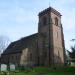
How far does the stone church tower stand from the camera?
1952 inches

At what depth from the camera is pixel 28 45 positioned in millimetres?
50656

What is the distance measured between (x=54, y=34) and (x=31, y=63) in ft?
34.5

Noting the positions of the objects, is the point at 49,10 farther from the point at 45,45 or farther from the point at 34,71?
the point at 34,71

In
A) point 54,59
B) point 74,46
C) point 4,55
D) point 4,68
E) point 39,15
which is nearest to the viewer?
point 4,68

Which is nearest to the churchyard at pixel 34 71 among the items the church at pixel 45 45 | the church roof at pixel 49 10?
the church at pixel 45 45

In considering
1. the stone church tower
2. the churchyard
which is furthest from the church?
the churchyard

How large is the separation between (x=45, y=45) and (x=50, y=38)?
2.76 meters

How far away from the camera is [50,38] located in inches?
1993

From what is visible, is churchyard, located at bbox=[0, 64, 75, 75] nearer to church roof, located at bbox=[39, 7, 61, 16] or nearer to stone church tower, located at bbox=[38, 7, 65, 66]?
stone church tower, located at bbox=[38, 7, 65, 66]

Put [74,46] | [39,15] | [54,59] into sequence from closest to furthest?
1. [74,46]
2. [54,59]
3. [39,15]

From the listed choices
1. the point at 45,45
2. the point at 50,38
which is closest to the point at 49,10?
the point at 50,38

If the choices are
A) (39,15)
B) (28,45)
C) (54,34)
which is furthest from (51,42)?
(39,15)

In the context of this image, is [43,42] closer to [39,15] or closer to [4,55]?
[39,15]

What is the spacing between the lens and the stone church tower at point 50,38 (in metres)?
49.6
